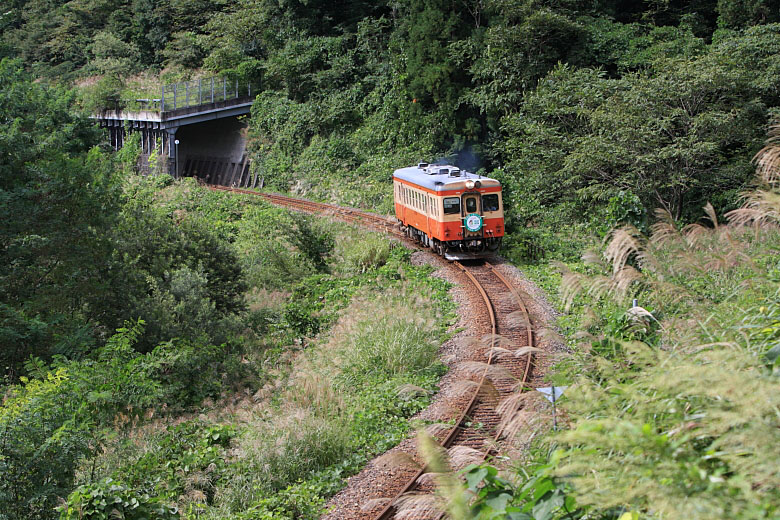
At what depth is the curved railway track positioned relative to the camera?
6133 mm

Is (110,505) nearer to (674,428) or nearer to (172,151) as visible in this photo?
(674,428)

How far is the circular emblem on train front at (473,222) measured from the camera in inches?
711

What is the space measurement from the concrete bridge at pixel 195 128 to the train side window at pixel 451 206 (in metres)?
22.5

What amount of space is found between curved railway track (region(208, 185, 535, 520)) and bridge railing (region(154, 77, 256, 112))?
19.6 meters

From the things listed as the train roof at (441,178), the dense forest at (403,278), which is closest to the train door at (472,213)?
the train roof at (441,178)

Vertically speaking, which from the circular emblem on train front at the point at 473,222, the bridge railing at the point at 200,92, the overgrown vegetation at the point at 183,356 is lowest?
the overgrown vegetation at the point at 183,356

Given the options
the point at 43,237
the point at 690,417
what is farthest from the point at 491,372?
the point at 43,237

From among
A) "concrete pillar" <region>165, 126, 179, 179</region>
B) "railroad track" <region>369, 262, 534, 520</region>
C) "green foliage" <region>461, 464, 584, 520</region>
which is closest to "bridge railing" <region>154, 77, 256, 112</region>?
"concrete pillar" <region>165, 126, 179, 179</region>

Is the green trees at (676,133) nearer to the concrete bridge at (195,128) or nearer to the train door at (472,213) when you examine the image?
the train door at (472,213)

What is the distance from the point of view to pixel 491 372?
6.06 m

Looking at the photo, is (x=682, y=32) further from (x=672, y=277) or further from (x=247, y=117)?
(x=247, y=117)

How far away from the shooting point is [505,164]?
2644 cm

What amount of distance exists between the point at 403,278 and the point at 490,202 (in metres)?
3.11

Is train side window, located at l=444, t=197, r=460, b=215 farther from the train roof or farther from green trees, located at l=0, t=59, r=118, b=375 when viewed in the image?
green trees, located at l=0, t=59, r=118, b=375
